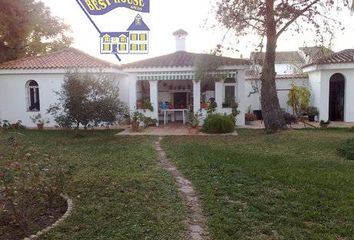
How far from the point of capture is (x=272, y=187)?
38.0ft

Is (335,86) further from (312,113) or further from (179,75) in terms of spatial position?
(179,75)

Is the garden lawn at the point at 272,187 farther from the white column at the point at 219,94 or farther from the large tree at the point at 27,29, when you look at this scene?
the large tree at the point at 27,29

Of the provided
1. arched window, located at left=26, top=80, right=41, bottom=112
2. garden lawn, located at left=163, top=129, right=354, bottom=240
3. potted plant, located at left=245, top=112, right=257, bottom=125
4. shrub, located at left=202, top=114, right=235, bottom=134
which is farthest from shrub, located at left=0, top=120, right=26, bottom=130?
potted plant, located at left=245, top=112, right=257, bottom=125

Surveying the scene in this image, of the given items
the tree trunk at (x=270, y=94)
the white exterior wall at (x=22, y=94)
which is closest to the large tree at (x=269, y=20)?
the tree trunk at (x=270, y=94)

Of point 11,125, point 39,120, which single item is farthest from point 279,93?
point 11,125

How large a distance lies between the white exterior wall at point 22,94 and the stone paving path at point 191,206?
1959cm

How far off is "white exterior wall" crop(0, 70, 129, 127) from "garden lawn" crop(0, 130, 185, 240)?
13.9 m

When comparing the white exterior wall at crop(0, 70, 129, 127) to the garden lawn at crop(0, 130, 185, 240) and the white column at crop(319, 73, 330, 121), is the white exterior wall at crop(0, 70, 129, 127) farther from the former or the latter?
the white column at crop(319, 73, 330, 121)

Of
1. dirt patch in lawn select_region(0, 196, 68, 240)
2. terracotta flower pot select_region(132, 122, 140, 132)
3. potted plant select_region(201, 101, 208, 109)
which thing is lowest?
dirt patch in lawn select_region(0, 196, 68, 240)

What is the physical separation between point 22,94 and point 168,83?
12.5 metres

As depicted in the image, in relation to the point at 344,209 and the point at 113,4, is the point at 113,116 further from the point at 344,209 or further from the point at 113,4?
the point at 344,209

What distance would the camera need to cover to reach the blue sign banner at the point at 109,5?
25.2 metres

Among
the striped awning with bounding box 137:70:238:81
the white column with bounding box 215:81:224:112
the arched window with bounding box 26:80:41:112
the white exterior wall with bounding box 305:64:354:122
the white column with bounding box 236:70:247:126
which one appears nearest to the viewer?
the striped awning with bounding box 137:70:238:81

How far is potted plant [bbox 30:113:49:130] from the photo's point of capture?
30844 mm
